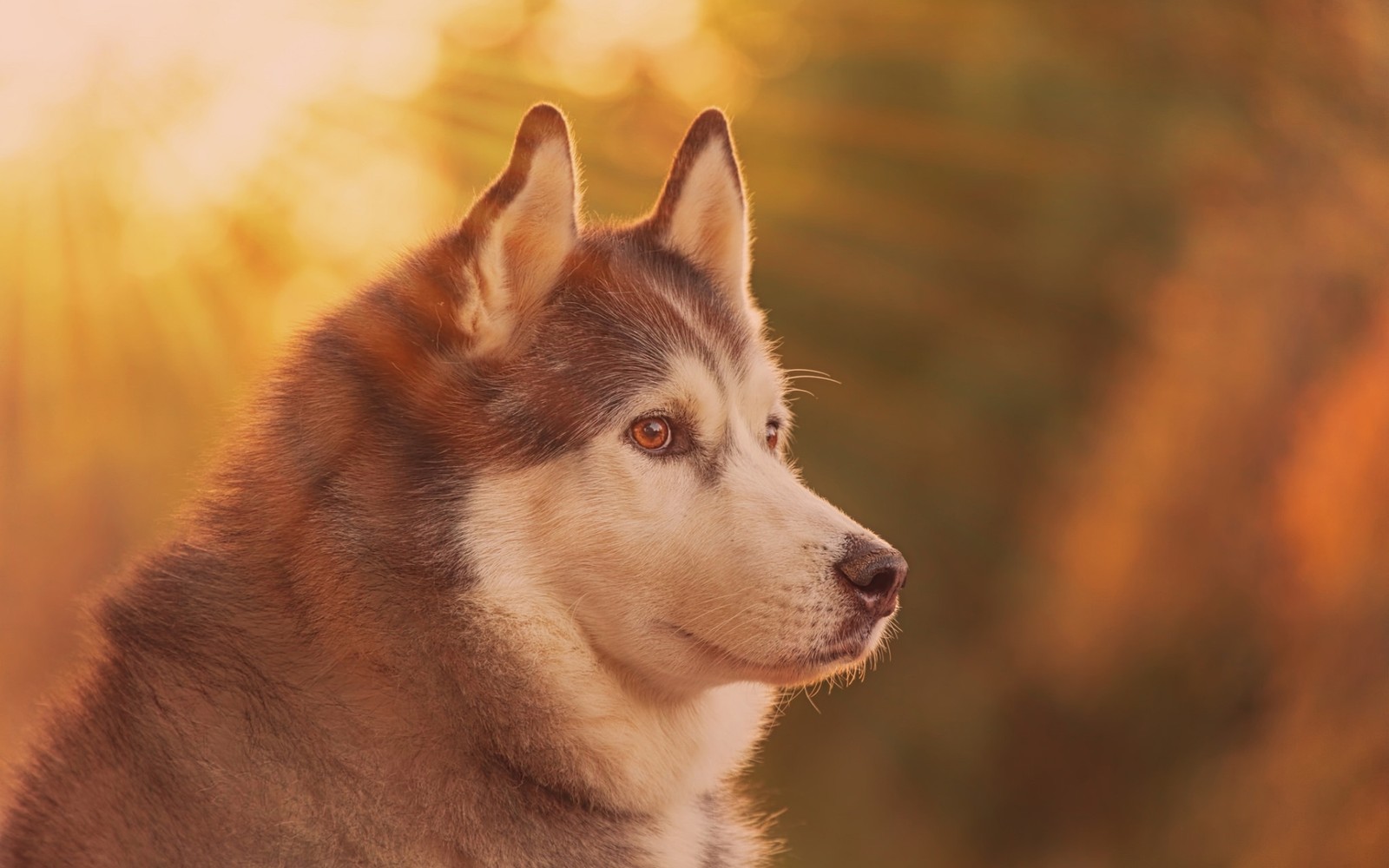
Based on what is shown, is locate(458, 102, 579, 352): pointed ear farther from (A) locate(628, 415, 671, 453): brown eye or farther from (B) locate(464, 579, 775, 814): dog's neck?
(B) locate(464, 579, 775, 814): dog's neck

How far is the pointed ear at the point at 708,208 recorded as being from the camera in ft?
12.2

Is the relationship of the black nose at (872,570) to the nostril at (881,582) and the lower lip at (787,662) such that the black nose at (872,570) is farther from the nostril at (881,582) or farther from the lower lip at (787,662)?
the lower lip at (787,662)

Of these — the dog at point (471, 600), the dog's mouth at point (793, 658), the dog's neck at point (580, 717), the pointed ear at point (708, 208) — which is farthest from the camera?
the pointed ear at point (708, 208)

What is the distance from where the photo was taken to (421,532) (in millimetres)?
2814

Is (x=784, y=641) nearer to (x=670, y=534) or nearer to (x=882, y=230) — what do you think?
(x=670, y=534)

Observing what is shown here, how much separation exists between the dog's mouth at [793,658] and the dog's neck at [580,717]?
223 millimetres

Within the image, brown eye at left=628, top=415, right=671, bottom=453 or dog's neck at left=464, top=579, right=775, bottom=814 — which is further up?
brown eye at left=628, top=415, right=671, bottom=453

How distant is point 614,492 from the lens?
2.96 m

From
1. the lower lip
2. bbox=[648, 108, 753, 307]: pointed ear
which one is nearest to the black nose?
the lower lip

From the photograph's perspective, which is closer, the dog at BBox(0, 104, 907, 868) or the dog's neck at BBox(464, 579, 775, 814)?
the dog at BBox(0, 104, 907, 868)

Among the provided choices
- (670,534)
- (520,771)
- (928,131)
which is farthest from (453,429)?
(928,131)

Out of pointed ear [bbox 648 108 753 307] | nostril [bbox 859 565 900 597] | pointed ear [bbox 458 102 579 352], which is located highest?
pointed ear [bbox 648 108 753 307]

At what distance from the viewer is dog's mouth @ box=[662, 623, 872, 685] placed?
2990 millimetres

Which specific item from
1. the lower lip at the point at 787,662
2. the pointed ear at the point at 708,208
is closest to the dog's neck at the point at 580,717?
the lower lip at the point at 787,662
